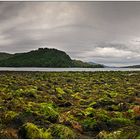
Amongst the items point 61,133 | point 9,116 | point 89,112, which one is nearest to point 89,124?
point 89,112

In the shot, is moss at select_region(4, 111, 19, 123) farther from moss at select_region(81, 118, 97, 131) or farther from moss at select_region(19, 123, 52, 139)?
moss at select_region(81, 118, 97, 131)

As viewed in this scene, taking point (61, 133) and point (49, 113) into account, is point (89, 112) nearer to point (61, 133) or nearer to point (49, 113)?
point (49, 113)

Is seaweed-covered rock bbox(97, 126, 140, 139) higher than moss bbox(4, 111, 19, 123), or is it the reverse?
moss bbox(4, 111, 19, 123)

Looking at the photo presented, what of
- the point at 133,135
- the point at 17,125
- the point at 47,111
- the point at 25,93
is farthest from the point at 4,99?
the point at 133,135

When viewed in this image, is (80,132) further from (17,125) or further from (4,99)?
(4,99)

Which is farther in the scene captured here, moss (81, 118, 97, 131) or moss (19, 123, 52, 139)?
moss (81, 118, 97, 131)

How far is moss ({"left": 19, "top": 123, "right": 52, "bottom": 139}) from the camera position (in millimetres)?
8397

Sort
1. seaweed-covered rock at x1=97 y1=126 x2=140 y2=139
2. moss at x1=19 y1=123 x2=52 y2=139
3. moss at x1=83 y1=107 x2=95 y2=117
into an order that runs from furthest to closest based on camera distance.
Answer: moss at x1=83 y1=107 x2=95 y2=117 → moss at x1=19 y1=123 x2=52 y2=139 → seaweed-covered rock at x1=97 y1=126 x2=140 y2=139

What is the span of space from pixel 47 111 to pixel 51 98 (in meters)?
4.40

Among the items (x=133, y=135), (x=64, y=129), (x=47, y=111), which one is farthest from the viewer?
(x=47, y=111)

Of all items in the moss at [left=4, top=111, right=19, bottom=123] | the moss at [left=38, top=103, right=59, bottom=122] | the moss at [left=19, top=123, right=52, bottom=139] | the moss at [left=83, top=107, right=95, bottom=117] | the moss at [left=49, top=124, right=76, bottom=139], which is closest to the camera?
the moss at [left=19, top=123, right=52, bottom=139]

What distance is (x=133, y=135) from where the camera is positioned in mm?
8195

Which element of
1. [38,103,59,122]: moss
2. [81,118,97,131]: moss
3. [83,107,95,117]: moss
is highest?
[38,103,59,122]: moss

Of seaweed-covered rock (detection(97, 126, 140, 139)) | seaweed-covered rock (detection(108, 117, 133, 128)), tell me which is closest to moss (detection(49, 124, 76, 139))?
seaweed-covered rock (detection(97, 126, 140, 139))
